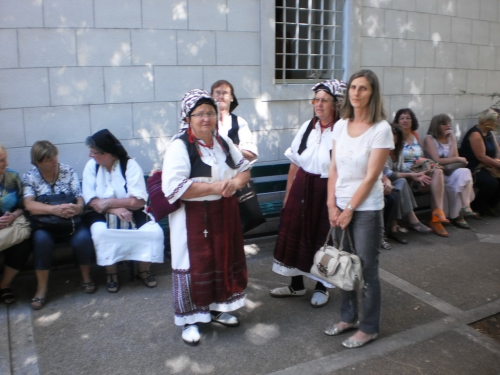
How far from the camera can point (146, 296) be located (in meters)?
4.57

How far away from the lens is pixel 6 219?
168 inches

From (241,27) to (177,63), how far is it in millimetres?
916

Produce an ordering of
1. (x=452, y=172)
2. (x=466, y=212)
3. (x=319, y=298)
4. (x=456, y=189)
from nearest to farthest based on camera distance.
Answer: (x=319, y=298) < (x=456, y=189) < (x=466, y=212) < (x=452, y=172)

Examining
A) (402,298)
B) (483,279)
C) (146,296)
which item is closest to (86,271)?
(146,296)

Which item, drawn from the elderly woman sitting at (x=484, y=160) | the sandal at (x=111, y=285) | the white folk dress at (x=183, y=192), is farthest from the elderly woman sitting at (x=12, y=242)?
the elderly woman sitting at (x=484, y=160)

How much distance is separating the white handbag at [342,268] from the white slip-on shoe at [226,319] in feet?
2.85

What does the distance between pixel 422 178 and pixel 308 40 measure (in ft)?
7.53

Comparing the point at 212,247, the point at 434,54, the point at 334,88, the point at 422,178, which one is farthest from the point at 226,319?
the point at 434,54

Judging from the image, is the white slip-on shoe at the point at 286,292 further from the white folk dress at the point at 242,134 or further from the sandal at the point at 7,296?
the sandal at the point at 7,296

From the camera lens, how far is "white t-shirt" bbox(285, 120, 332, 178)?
13.3 ft

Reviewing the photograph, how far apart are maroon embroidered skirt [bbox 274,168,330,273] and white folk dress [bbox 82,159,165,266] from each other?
46.8 inches

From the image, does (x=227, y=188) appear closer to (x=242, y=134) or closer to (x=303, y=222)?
(x=303, y=222)

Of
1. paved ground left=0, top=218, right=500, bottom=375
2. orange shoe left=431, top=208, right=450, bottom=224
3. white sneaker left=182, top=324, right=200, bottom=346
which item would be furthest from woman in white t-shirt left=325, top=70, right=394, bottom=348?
orange shoe left=431, top=208, right=450, bottom=224

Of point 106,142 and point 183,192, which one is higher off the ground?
point 106,142
